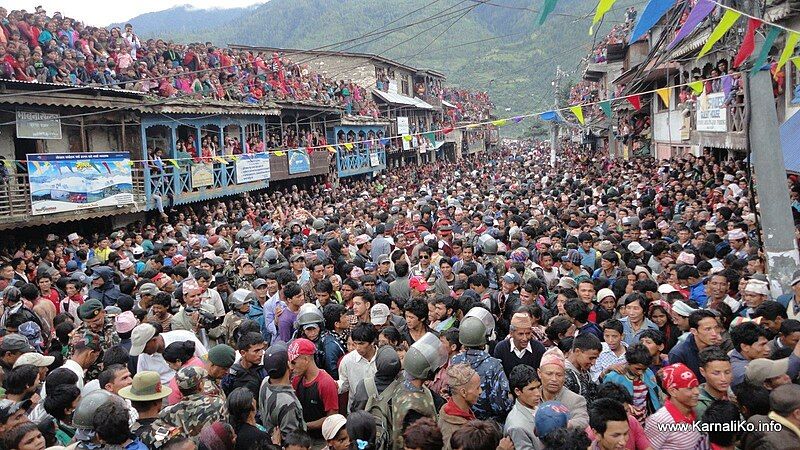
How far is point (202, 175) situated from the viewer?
63.8 feet

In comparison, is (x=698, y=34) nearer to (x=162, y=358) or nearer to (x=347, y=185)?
(x=162, y=358)

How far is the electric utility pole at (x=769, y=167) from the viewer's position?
7340mm

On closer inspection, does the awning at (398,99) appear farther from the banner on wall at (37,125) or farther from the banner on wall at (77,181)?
the banner on wall at (37,125)

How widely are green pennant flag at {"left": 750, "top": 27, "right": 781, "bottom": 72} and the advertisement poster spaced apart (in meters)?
19.7

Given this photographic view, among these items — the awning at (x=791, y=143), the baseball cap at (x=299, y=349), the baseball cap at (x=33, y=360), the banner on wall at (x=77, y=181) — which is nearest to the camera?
the baseball cap at (x=299, y=349)

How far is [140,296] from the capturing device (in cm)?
764

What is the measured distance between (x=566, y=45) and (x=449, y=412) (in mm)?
118969

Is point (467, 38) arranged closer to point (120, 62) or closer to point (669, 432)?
point (120, 62)

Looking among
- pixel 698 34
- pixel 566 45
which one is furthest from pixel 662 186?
pixel 566 45

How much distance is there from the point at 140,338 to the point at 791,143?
11254mm

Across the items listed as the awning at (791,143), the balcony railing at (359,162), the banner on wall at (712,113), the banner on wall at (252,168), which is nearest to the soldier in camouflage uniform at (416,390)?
the awning at (791,143)

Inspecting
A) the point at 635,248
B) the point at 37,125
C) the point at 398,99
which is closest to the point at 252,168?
the point at 37,125

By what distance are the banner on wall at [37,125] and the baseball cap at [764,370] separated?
14.6 meters

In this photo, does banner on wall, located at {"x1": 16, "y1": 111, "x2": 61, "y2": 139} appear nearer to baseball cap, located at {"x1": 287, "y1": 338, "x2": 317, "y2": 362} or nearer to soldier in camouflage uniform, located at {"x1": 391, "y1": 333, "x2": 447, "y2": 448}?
baseball cap, located at {"x1": 287, "y1": 338, "x2": 317, "y2": 362}
